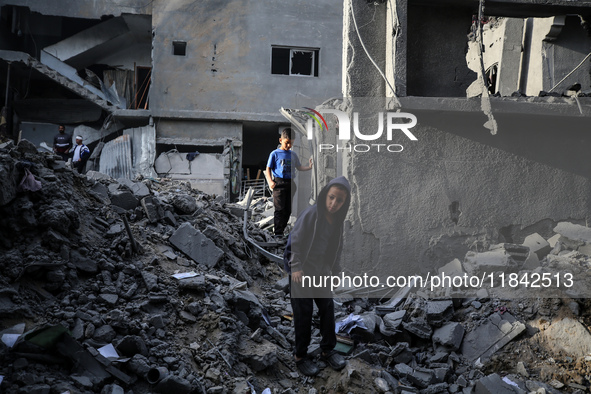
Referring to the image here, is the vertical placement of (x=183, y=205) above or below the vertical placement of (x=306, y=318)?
above

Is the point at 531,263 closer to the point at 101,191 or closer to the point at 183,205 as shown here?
the point at 183,205

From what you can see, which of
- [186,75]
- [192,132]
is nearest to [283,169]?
[192,132]

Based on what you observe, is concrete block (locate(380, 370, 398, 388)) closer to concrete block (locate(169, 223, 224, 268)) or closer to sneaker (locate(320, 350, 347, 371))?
sneaker (locate(320, 350, 347, 371))

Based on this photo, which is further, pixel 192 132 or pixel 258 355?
pixel 192 132

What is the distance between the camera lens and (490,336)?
15.1 ft

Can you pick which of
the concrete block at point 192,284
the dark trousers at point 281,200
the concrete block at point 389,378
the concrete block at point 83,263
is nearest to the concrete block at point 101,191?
the concrete block at point 83,263

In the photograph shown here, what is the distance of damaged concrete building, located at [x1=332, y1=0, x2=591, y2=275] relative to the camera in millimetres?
5883

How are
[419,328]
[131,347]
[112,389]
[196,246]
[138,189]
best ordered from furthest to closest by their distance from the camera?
1. [138,189]
2. [196,246]
3. [419,328]
4. [131,347]
5. [112,389]

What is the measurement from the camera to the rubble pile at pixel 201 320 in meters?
3.46

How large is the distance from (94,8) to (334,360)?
49.7ft

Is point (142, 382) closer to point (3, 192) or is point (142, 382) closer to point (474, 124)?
point (3, 192)

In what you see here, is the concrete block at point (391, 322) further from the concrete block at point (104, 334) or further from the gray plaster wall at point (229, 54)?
the gray plaster wall at point (229, 54)

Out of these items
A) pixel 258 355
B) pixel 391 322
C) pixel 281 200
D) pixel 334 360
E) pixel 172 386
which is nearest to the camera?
pixel 172 386

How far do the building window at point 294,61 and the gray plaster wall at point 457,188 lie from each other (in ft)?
35.7
